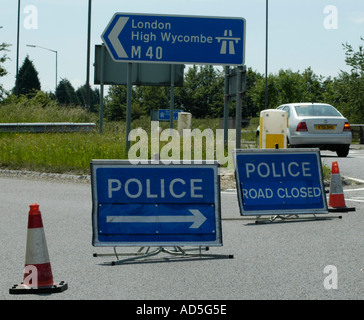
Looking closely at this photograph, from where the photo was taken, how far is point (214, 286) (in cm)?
605

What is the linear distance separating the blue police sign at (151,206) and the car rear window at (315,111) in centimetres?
1348

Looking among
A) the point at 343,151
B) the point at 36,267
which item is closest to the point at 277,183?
the point at 36,267

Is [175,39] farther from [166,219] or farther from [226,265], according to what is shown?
[226,265]

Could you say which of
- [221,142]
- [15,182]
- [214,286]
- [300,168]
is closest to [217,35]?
[221,142]

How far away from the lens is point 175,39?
15.5m

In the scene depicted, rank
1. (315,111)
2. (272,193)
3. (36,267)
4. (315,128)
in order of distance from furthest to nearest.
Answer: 1. (315,111)
2. (315,128)
3. (272,193)
4. (36,267)

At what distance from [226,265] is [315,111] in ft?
47.6

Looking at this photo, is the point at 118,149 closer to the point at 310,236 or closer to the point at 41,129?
the point at 41,129

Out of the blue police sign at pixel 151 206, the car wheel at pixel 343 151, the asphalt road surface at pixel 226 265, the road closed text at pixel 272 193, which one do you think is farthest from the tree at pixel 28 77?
the blue police sign at pixel 151 206

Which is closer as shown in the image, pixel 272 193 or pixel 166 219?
pixel 166 219

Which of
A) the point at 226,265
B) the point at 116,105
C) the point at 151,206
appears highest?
the point at 116,105

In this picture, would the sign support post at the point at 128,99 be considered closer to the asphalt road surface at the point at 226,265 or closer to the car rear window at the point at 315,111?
the car rear window at the point at 315,111

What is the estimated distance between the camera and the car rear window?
20.7 meters
